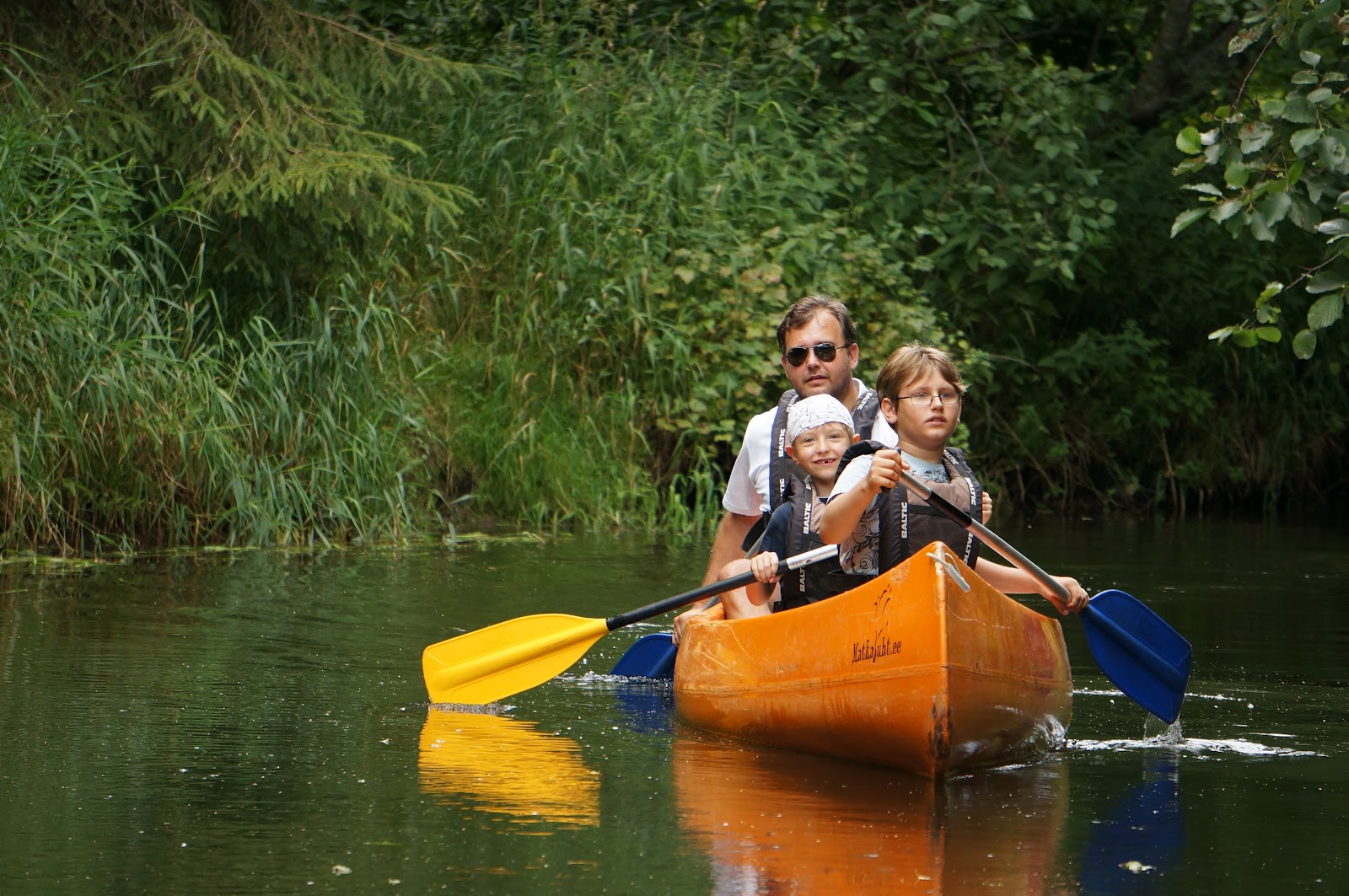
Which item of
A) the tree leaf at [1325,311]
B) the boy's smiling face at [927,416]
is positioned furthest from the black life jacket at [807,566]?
the tree leaf at [1325,311]

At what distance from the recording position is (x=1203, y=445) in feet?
44.0

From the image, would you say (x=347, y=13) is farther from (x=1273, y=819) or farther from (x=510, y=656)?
(x=1273, y=819)

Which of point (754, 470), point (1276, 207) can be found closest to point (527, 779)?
point (754, 470)

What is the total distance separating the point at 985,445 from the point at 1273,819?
8.82 m

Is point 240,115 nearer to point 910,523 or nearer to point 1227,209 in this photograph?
point 1227,209

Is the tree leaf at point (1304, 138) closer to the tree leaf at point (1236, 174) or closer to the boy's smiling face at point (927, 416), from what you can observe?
the tree leaf at point (1236, 174)

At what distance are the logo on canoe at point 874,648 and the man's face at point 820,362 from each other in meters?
1.04

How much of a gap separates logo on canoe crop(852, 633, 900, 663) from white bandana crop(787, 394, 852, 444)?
0.60 metres

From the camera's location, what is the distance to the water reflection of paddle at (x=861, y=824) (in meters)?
3.40

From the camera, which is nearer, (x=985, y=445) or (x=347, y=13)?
(x=347, y=13)

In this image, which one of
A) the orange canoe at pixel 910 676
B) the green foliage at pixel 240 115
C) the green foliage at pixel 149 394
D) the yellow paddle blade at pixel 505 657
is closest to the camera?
the orange canoe at pixel 910 676

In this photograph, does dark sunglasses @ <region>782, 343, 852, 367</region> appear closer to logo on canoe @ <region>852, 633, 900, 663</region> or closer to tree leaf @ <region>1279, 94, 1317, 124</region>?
logo on canoe @ <region>852, 633, 900, 663</region>

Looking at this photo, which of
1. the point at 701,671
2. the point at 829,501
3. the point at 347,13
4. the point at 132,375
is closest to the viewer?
the point at 829,501

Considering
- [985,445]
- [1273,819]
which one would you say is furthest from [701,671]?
[985,445]
